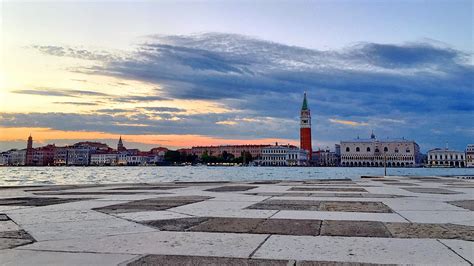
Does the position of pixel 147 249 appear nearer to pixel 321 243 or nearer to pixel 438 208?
pixel 321 243

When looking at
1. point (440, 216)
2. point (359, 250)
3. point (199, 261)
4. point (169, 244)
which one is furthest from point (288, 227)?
point (440, 216)

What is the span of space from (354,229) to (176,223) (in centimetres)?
271

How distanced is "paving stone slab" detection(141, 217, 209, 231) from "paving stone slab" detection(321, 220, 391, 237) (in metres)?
1.99

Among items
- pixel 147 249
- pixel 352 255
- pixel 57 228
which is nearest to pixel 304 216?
pixel 352 255

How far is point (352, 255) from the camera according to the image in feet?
15.2

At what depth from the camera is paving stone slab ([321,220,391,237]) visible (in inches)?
231

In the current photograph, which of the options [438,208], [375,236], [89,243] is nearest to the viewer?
[89,243]

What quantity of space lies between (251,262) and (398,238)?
7.49 ft

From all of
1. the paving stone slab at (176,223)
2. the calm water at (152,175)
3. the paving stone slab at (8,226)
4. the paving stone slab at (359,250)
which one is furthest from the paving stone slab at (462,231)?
the calm water at (152,175)

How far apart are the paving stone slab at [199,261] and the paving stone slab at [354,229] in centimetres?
176

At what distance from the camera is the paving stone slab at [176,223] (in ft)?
21.0

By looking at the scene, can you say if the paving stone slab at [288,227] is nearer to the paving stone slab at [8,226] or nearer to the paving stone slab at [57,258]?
the paving stone slab at [57,258]

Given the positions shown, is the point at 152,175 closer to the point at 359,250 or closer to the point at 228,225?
the point at 228,225

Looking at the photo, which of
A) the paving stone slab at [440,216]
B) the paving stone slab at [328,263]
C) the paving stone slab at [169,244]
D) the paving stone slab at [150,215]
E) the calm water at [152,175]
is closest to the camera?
the paving stone slab at [328,263]
